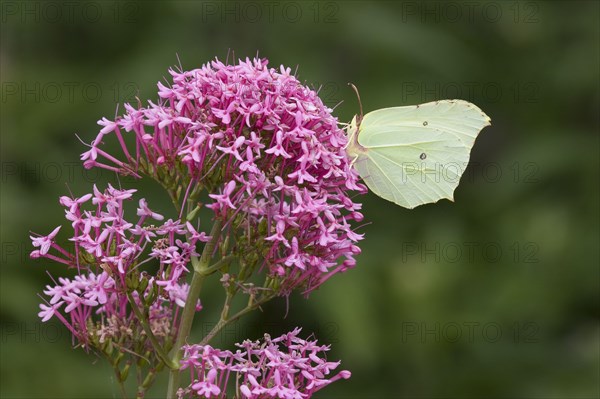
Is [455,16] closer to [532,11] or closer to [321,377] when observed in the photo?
[532,11]

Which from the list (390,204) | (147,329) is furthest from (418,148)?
(390,204)

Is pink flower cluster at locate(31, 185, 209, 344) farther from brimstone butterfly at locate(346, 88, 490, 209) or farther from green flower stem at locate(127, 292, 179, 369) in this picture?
brimstone butterfly at locate(346, 88, 490, 209)

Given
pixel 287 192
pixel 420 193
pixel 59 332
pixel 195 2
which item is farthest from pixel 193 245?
pixel 195 2

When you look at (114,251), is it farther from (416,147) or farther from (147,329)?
(416,147)

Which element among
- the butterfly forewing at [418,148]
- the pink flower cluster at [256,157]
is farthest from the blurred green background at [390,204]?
the pink flower cluster at [256,157]

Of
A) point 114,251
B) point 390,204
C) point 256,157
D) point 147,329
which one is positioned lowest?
point 390,204

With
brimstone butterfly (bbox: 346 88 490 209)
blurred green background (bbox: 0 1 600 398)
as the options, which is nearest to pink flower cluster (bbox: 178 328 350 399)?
brimstone butterfly (bbox: 346 88 490 209)

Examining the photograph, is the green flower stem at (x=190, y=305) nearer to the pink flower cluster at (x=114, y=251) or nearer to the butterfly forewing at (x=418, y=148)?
the pink flower cluster at (x=114, y=251)
